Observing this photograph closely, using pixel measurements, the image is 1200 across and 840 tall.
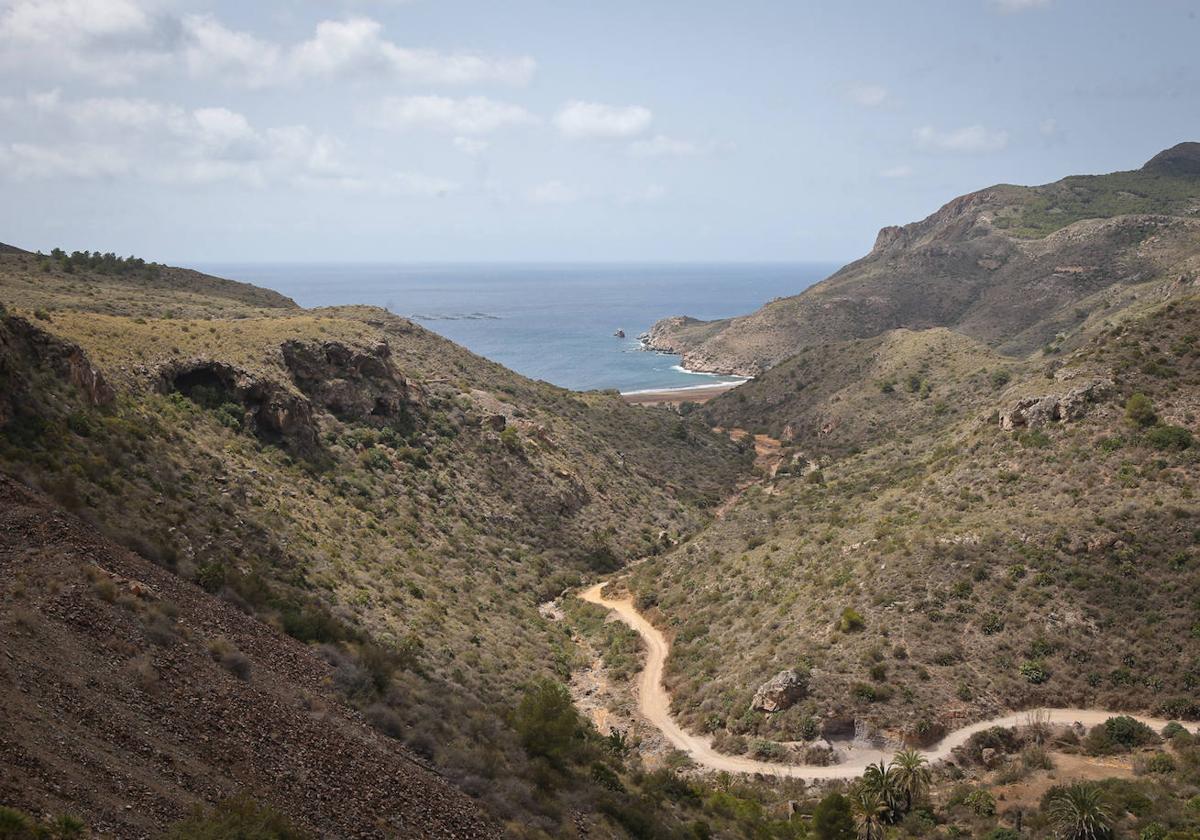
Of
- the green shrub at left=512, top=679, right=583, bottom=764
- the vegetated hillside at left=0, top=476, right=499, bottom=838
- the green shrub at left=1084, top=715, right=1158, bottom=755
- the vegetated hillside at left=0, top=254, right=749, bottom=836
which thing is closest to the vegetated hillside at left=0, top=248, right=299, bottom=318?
the vegetated hillside at left=0, top=254, right=749, bottom=836

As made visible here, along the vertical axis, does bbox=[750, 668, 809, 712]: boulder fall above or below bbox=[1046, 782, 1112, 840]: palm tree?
below

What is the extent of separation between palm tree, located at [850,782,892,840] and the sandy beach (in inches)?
3642

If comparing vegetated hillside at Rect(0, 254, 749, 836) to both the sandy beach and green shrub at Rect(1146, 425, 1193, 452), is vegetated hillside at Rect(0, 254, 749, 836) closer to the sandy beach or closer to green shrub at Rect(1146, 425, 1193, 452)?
green shrub at Rect(1146, 425, 1193, 452)

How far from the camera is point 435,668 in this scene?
27.7 metres

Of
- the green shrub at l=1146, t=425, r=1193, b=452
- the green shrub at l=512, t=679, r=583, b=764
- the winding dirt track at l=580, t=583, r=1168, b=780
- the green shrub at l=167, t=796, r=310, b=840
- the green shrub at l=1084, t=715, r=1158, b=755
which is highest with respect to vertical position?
the green shrub at l=1146, t=425, r=1193, b=452

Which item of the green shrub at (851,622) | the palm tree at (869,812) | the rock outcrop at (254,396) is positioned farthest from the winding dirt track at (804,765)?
the rock outcrop at (254,396)

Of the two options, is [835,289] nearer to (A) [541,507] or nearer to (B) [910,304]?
(B) [910,304]

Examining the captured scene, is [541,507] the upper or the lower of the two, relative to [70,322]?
lower

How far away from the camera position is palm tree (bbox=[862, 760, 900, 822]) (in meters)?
24.1

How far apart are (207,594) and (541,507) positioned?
3482 cm

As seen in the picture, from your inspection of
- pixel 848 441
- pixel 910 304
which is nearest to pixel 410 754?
pixel 848 441

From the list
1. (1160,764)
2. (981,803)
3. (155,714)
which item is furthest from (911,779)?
(155,714)

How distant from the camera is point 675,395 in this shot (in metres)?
130

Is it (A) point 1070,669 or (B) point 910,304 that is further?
(B) point 910,304
